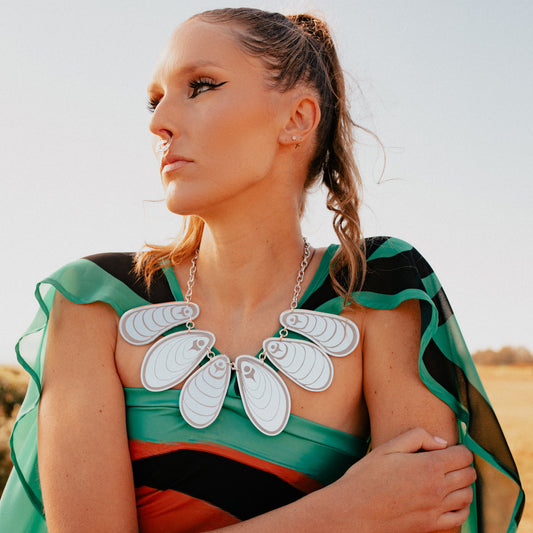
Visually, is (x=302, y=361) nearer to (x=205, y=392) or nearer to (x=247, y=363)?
(x=247, y=363)

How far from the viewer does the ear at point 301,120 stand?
2240 mm

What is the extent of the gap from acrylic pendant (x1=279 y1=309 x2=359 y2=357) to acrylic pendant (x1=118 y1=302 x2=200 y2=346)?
36cm

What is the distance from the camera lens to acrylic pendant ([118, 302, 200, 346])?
84.0 inches

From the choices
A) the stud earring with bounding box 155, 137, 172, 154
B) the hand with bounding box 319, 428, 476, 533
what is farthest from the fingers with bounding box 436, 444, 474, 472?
the stud earring with bounding box 155, 137, 172, 154

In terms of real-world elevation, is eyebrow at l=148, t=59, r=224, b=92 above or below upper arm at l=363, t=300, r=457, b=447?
above

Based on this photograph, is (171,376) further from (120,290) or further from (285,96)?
(285,96)

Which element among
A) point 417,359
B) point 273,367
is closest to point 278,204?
point 273,367

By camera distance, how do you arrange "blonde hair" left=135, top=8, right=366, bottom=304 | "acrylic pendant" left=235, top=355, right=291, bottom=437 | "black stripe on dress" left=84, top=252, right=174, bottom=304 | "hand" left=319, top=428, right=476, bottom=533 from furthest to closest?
"black stripe on dress" left=84, top=252, right=174, bottom=304 < "blonde hair" left=135, top=8, right=366, bottom=304 < "acrylic pendant" left=235, top=355, right=291, bottom=437 < "hand" left=319, top=428, right=476, bottom=533

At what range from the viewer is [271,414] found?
6.42 ft

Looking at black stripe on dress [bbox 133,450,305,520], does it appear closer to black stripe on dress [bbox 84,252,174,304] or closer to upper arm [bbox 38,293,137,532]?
upper arm [bbox 38,293,137,532]

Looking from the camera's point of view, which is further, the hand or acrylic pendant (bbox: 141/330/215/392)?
acrylic pendant (bbox: 141/330/215/392)

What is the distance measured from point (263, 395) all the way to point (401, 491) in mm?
519

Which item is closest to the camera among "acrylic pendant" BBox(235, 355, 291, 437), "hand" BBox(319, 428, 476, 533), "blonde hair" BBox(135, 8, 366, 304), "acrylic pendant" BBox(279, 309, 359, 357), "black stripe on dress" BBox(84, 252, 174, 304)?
"hand" BBox(319, 428, 476, 533)

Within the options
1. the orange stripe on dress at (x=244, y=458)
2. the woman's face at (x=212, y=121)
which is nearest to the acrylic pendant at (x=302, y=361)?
the orange stripe on dress at (x=244, y=458)
